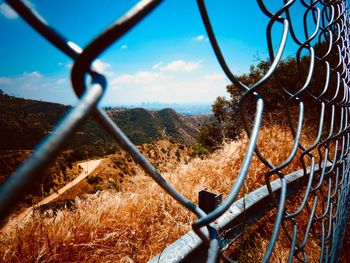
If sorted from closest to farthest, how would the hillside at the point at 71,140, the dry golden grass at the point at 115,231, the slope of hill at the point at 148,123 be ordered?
the dry golden grass at the point at 115,231, the hillside at the point at 71,140, the slope of hill at the point at 148,123

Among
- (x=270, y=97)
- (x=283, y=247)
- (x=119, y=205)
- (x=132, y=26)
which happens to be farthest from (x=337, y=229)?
(x=270, y=97)

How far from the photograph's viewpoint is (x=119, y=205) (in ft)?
9.98

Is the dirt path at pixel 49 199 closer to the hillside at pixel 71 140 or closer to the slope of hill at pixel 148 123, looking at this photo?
the hillside at pixel 71 140

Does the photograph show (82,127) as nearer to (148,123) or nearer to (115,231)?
(115,231)

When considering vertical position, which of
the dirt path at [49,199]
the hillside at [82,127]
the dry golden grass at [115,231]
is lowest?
the dry golden grass at [115,231]

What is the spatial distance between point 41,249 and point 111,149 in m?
50.7

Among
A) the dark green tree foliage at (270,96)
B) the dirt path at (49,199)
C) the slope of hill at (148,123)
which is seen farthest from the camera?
the slope of hill at (148,123)

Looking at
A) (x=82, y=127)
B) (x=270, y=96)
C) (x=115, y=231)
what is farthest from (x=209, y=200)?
(x=270, y=96)

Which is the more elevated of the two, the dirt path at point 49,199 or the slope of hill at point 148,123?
the slope of hill at point 148,123

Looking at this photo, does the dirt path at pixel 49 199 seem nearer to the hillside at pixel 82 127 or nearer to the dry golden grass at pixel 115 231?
the dry golden grass at pixel 115 231

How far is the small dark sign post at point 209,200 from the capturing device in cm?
128

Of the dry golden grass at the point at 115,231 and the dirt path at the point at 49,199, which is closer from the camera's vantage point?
the dry golden grass at the point at 115,231

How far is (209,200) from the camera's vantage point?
4.26 feet

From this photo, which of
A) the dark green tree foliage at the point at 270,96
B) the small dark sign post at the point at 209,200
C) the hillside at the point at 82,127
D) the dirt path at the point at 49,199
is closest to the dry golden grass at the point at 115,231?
the dirt path at the point at 49,199
